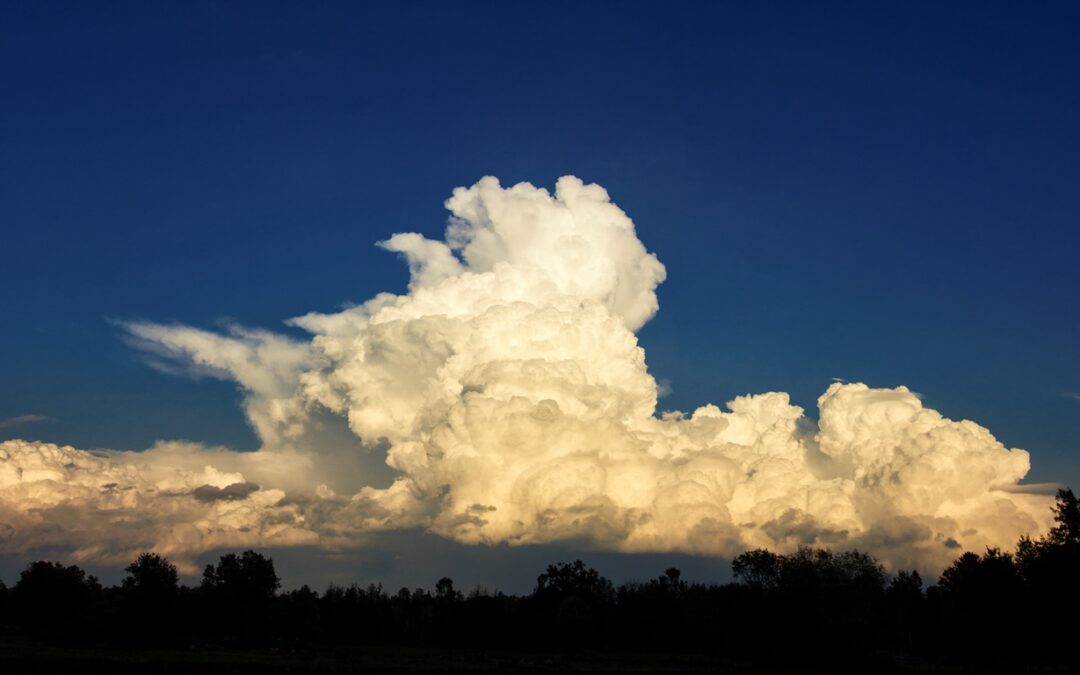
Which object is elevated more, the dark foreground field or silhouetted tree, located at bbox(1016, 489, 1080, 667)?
silhouetted tree, located at bbox(1016, 489, 1080, 667)

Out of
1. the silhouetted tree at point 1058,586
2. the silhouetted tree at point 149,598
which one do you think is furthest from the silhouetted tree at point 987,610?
the silhouetted tree at point 149,598

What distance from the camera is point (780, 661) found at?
157750mm

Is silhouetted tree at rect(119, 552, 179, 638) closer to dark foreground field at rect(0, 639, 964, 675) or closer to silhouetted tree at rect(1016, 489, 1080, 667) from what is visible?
dark foreground field at rect(0, 639, 964, 675)

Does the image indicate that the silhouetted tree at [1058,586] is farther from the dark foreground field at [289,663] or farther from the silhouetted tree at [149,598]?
the silhouetted tree at [149,598]

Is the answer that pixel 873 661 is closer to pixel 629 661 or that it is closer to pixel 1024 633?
pixel 1024 633

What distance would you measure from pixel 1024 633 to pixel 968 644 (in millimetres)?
17601

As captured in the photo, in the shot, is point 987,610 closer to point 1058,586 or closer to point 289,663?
point 1058,586

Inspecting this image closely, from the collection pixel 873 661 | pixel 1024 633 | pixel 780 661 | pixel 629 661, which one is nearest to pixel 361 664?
pixel 629 661

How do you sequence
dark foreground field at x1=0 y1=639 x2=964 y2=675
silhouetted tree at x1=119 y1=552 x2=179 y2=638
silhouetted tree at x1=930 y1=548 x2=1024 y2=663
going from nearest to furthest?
1. dark foreground field at x1=0 y1=639 x2=964 y2=675
2. silhouetted tree at x1=930 y1=548 x2=1024 y2=663
3. silhouetted tree at x1=119 y1=552 x2=179 y2=638

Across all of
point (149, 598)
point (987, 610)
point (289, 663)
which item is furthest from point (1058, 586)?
point (149, 598)

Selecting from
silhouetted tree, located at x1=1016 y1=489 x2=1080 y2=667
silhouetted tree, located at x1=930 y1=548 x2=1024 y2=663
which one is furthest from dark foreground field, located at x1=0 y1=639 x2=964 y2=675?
silhouetted tree, located at x1=1016 y1=489 x2=1080 y2=667

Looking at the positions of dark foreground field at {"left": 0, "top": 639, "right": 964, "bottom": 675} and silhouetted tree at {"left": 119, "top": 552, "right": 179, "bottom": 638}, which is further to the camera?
silhouetted tree at {"left": 119, "top": 552, "right": 179, "bottom": 638}

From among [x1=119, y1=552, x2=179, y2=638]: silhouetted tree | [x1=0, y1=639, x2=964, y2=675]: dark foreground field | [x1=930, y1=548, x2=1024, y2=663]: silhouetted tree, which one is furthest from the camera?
[x1=119, y1=552, x2=179, y2=638]: silhouetted tree

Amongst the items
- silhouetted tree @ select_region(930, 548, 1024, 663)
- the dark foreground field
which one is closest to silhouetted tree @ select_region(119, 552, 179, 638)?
the dark foreground field
